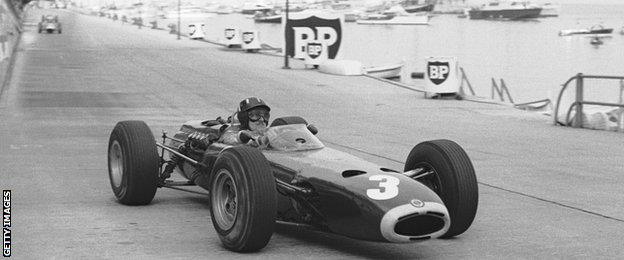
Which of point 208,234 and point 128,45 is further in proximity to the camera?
point 128,45

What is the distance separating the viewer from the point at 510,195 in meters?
13.3

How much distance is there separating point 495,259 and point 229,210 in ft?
7.90

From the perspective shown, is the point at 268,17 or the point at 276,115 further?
the point at 268,17

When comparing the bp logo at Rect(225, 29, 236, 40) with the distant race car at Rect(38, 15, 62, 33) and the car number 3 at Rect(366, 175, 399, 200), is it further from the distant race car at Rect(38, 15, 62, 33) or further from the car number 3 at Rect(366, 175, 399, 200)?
the car number 3 at Rect(366, 175, 399, 200)

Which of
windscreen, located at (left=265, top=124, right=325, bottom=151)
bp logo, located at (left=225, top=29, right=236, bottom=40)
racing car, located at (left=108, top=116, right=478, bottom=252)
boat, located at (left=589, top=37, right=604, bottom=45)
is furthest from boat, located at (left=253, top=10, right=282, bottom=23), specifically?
windscreen, located at (left=265, top=124, right=325, bottom=151)

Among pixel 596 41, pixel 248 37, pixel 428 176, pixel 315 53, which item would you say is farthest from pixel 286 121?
pixel 596 41

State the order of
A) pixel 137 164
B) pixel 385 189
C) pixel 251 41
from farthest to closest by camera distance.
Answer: pixel 251 41
pixel 137 164
pixel 385 189

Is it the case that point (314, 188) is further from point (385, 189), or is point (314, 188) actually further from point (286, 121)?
point (286, 121)

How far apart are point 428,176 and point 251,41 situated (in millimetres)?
41317

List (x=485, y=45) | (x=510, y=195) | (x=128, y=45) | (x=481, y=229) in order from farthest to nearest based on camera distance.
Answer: (x=485, y=45) → (x=128, y=45) → (x=510, y=195) → (x=481, y=229)

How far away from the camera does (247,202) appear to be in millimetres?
9125

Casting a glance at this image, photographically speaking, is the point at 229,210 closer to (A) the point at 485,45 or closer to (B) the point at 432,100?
(B) the point at 432,100

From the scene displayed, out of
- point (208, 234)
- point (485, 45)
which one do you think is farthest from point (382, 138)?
point (485, 45)

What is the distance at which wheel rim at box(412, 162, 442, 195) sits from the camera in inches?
400
